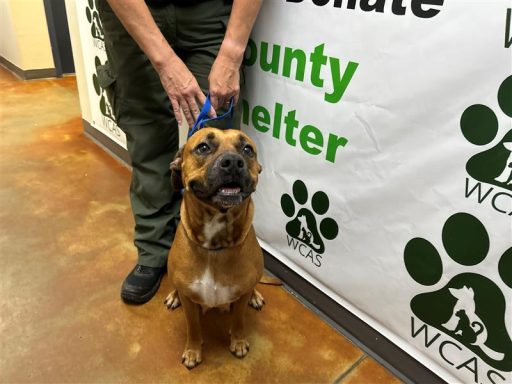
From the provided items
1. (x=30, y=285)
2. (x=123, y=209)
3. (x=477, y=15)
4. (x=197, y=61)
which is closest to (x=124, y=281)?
(x=30, y=285)

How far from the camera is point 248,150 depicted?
51.9 inches

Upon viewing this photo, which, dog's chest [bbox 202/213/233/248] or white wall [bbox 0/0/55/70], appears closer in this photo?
dog's chest [bbox 202/213/233/248]

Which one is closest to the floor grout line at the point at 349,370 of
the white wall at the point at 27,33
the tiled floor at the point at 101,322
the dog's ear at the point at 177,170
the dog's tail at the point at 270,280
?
the tiled floor at the point at 101,322

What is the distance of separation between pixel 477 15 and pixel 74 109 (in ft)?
12.3

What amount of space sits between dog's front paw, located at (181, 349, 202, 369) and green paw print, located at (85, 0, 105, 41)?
1948 millimetres

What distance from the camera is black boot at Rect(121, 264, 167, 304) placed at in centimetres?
174

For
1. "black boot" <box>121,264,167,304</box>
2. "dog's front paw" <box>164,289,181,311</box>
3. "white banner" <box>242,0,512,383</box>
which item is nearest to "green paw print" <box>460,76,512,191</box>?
"white banner" <box>242,0,512,383</box>

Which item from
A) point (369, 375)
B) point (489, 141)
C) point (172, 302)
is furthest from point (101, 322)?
point (489, 141)

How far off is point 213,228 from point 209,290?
0.69ft

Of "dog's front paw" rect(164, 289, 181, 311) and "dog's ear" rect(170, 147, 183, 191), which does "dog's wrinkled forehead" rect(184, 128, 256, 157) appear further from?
"dog's front paw" rect(164, 289, 181, 311)

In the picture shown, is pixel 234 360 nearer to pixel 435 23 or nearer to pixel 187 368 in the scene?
pixel 187 368

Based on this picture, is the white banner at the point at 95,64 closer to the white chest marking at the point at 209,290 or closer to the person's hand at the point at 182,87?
the person's hand at the point at 182,87

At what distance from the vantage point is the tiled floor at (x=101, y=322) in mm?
1468

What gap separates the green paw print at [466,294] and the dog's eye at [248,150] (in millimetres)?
574
